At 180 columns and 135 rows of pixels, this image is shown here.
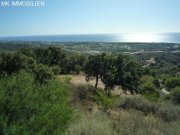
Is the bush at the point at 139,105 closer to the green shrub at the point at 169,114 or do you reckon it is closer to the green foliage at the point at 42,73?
the green shrub at the point at 169,114

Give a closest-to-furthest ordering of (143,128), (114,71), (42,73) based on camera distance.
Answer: (143,128)
(42,73)
(114,71)

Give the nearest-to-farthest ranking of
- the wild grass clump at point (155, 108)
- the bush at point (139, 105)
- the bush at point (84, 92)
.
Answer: the wild grass clump at point (155, 108) → the bush at point (139, 105) → the bush at point (84, 92)

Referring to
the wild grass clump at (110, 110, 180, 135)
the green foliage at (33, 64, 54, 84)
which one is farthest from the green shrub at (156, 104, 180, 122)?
the green foliage at (33, 64, 54, 84)

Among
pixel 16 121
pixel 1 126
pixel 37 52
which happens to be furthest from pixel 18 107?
pixel 37 52

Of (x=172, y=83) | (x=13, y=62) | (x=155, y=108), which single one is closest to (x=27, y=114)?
(x=155, y=108)

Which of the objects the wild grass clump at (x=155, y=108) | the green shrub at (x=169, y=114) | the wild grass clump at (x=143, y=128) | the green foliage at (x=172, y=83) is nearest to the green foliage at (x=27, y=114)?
the wild grass clump at (x=143, y=128)

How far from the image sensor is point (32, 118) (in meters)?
9.14

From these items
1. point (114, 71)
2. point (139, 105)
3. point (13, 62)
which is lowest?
point (139, 105)

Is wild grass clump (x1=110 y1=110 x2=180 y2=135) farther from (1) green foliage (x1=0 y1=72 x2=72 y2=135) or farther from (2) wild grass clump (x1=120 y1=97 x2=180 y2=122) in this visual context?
(2) wild grass clump (x1=120 y1=97 x2=180 y2=122)

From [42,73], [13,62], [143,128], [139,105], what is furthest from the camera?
[13,62]

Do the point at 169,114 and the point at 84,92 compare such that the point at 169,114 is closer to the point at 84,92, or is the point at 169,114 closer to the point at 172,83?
the point at 84,92

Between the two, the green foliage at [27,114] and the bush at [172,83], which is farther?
the bush at [172,83]

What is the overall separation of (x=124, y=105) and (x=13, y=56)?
52.6 feet

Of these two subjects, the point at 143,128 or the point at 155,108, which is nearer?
the point at 143,128
